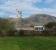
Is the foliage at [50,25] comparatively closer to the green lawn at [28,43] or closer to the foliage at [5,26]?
the green lawn at [28,43]

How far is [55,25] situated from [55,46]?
94cm

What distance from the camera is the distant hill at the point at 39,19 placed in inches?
257

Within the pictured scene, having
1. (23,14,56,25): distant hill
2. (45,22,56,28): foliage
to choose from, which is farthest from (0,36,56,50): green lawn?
(23,14,56,25): distant hill

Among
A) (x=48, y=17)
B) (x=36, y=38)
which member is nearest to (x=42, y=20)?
(x=48, y=17)

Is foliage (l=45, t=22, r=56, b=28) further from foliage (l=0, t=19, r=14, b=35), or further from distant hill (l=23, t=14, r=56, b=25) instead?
foliage (l=0, t=19, r=14, b=35)

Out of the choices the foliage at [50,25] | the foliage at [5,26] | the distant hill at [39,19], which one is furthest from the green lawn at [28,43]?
the distant hill at [39,19]

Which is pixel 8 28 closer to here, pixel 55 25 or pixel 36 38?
pixel 36 38

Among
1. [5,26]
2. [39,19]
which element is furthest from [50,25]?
[5,26]

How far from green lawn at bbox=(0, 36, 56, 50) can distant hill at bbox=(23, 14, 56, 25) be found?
68cm

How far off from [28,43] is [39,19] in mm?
937

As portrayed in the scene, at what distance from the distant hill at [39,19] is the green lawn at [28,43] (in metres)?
0.68

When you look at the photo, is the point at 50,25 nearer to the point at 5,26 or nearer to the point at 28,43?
the point at 28,43

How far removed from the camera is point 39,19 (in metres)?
6.57

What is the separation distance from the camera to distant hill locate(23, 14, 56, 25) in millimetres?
6520
